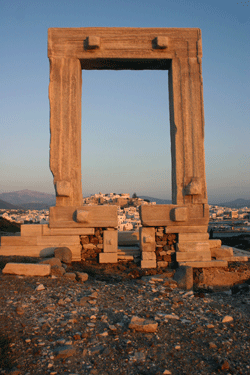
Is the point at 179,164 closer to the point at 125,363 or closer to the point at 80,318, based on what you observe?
the point at 80,318

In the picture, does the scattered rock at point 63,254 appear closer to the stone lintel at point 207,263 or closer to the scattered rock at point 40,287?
the scattered rock at point 40,287

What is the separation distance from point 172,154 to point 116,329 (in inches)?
189

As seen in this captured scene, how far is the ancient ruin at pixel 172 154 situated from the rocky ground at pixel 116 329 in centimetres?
165

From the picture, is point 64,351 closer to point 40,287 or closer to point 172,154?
point 40,287

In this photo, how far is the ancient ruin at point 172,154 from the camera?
670 cm

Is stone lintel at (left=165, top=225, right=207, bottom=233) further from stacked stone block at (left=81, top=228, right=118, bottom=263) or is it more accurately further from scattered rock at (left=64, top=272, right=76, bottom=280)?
scattered rock at (left=64, top=272, right=76, bottom=280)

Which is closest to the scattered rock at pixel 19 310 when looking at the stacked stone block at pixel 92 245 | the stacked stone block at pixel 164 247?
the stacked stone block at pixel 92 245

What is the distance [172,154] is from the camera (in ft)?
23.5

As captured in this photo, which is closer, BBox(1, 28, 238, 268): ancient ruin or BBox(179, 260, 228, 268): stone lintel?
BBox(179, 260, 228, 268): stone lintel

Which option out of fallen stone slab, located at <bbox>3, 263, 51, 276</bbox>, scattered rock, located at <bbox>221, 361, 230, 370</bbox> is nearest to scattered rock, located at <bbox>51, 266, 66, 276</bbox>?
fallen stone slab, located at <bbox>3, 263, 51, 276</bbox>

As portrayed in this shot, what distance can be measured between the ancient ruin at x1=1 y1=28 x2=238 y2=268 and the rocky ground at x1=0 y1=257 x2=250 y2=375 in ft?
5.43

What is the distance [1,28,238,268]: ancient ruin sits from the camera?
6695 mm

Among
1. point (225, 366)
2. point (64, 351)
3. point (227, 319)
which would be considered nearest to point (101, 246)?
point (227, 319)

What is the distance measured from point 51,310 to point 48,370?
1.33 m
